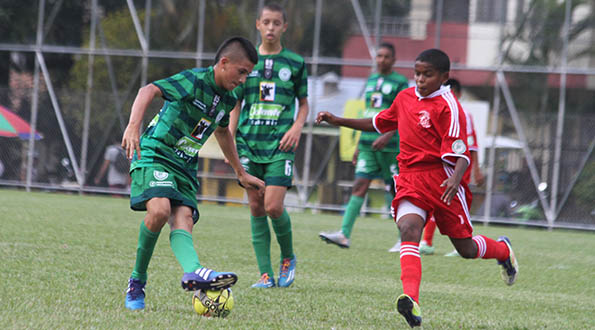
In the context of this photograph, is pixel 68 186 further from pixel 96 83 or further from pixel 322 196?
pixel 322 196

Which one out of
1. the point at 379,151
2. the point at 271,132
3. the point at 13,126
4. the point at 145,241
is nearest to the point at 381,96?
the point at 379,151

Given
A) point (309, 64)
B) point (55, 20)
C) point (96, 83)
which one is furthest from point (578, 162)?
point (55, 20)

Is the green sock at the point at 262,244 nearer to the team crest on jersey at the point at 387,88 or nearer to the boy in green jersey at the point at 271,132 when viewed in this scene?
the boy in green jersey at the point at 271,132

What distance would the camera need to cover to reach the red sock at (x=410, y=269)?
4.06 metres

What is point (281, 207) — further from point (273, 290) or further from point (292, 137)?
point (273, 290)

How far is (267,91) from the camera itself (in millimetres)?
5758

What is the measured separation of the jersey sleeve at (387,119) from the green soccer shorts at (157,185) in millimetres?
1326

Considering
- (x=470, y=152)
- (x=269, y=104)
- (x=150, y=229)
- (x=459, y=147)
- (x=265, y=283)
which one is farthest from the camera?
(x=470, y=152)

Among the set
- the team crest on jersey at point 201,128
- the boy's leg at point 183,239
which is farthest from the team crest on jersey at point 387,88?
the boy's leg at point 183,239

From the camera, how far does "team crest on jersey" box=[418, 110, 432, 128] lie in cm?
447

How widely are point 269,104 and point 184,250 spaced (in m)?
2.03

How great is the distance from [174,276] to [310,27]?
12.5 meters

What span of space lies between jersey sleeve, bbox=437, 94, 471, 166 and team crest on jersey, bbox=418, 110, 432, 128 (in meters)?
0.05

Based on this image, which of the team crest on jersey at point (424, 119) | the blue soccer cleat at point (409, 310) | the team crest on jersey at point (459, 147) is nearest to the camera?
the blue soccer cleat at point (409, 310)
